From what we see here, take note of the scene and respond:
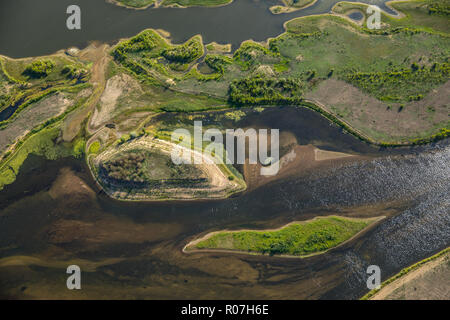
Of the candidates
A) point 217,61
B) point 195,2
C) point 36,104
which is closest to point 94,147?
point 36,104

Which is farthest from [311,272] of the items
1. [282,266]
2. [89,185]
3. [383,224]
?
[89,185]

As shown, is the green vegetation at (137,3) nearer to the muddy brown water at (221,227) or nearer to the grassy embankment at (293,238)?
the muddy brown water at (221,227)

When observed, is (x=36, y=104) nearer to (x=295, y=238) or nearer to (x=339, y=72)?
(x=295, y=238)

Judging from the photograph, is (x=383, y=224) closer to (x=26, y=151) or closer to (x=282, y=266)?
(x=282, y=266)

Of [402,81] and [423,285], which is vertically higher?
[402,81]

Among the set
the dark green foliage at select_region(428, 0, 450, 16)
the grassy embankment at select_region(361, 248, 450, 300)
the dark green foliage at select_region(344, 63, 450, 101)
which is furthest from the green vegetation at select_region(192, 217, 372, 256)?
the dark green foliage at select_region(428, 0, 450, 16)

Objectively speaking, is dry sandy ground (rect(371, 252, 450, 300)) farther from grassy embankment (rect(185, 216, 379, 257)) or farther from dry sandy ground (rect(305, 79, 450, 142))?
dry sandy ground (rect(305, 79, 450, 142))
